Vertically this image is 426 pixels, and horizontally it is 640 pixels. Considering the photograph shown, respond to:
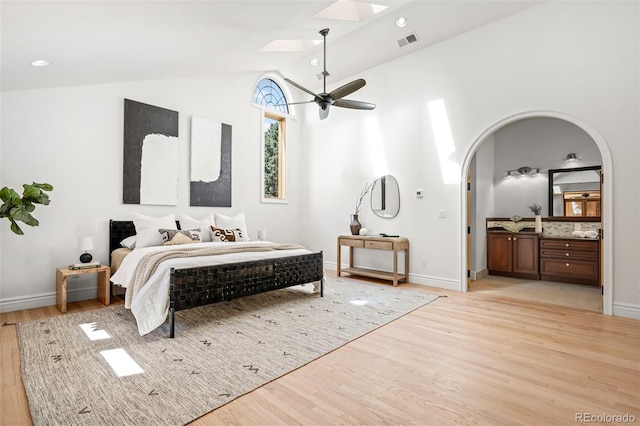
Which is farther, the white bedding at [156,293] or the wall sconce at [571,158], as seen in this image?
the wall sconce at [571,158]

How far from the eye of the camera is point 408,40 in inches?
197

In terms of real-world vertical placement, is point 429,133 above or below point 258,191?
above

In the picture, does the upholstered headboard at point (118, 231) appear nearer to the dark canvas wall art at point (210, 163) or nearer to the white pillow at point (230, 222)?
the dark canvas wall art at point (210, 163)

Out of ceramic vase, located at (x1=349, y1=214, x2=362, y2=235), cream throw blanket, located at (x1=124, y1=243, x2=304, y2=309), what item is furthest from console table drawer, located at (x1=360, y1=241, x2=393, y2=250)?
cream throw blanket, located at (x1=124, y1=243, x2=304, y2=309)

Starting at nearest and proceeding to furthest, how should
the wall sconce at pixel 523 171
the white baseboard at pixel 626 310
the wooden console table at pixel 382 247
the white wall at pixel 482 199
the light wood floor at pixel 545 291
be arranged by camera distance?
the white baseboard at pixel 626 310, the light wood floor at pixel 545 291, the wooden console table at pixel 382 247, the white wall at pixel 482 199, the wall sconce at pixel 523 171

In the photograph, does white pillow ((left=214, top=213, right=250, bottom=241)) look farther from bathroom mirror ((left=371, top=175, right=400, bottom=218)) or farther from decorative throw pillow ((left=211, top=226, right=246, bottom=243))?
bathroom mirror ((left=371, top=175, right=400, bottom=218))

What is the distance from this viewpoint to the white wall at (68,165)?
3676 millimetres

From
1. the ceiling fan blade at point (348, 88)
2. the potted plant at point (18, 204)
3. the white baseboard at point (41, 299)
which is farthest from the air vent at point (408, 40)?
the white baseboard at point (41, 299)

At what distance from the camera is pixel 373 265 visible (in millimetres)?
5992

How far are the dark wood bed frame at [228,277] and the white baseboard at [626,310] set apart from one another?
3379 mm

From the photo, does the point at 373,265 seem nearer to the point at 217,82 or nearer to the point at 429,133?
the point at 429,133

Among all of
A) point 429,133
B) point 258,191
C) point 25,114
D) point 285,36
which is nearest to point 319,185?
point 258,191

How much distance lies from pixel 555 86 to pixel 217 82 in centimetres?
507

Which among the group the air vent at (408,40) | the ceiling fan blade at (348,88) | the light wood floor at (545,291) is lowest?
the light wood floor at (545,291)
